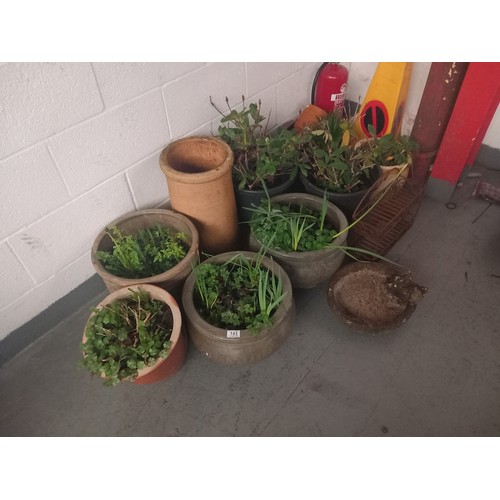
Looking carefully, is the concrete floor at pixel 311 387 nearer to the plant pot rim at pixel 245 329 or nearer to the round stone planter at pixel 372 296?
the round stone planter at pixel 372 296

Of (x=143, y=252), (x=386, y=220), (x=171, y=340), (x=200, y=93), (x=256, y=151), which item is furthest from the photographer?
(x=386, y=220)

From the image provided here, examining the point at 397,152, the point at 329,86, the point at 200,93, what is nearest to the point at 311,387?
the point at 397,152

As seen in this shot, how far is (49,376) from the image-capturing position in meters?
1.57

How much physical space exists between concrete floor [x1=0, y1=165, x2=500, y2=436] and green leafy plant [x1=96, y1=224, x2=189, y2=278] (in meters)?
0.42

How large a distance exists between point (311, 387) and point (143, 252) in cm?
93

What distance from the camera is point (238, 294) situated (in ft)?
5.01

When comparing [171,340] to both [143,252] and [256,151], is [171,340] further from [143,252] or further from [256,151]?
[256,151]

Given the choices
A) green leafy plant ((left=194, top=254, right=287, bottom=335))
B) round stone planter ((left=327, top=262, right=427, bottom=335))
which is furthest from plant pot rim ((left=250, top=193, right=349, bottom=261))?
round stone planter ((left=327, top=262, right=427, bottom=335))

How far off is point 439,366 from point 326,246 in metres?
0.70

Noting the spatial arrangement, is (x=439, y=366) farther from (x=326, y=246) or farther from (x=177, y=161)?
(x=177, y=161)

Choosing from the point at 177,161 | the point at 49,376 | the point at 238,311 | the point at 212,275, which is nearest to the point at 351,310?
the point at 238,311

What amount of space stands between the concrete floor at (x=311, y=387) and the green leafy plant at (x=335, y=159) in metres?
0.62

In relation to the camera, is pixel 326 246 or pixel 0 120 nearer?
pixel 0 120

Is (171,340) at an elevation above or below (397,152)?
below
